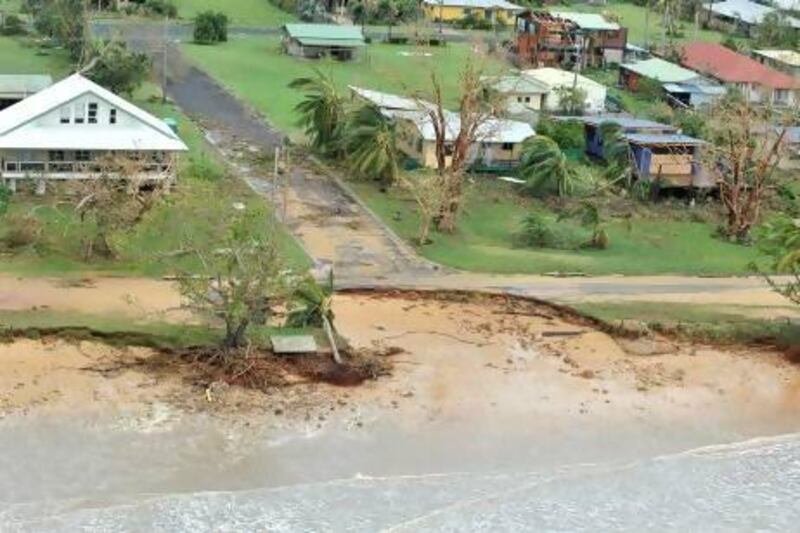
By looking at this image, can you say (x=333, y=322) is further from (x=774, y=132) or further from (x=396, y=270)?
(x=774, y=132)

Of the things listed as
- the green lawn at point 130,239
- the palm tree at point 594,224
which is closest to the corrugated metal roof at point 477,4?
the palm tree at point 594,224

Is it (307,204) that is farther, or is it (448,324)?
(307,204)

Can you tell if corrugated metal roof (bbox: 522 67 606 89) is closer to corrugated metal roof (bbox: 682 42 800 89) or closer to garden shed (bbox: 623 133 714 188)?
corrugated metal roof (bbox: 682 42 800 89)

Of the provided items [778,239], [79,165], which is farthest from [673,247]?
A: [79,165]

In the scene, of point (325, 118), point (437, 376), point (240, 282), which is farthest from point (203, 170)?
point (437, 376)

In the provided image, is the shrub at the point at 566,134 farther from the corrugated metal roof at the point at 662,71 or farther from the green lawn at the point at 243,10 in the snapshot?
the green lawn at the point at 243,10

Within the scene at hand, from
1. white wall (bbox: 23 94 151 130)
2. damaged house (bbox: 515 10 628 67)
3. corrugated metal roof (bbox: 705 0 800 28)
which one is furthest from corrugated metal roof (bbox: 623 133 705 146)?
corrugated metal roof (bbox: 705 0 800 28)
